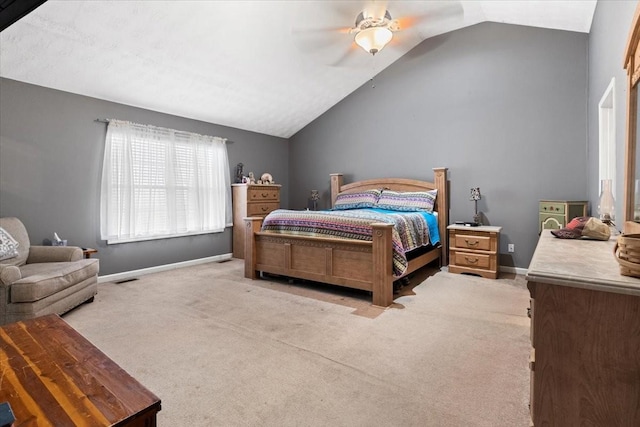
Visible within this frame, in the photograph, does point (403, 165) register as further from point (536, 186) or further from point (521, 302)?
point (521, 302)

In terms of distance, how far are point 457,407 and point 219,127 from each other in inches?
197

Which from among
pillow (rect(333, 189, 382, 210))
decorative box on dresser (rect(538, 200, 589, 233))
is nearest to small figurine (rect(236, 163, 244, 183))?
pillow (rect(333, 189, 382, 210))

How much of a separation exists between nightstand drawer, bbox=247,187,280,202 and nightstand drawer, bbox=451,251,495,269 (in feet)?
10.4

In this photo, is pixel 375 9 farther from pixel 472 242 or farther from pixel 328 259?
pixel 472 242

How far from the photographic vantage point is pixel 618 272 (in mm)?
1037

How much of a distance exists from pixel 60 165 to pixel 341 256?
332 cm

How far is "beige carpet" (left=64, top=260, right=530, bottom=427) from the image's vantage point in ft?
5.20

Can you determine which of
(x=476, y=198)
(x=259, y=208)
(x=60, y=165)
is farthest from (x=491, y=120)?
(x=60, y=165)

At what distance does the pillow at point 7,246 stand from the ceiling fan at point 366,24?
358 centimetres

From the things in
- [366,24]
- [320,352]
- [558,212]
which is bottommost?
[320,352]

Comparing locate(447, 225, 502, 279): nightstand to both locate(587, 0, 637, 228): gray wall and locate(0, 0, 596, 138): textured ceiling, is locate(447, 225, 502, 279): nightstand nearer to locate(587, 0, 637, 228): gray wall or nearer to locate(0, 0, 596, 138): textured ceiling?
locate(587, 0, 637, 228): gray wall

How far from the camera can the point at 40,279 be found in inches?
100

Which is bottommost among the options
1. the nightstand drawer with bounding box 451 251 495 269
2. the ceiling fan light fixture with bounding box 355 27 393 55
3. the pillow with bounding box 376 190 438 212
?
the nightstand drawer with bounding box 451 251 495 269

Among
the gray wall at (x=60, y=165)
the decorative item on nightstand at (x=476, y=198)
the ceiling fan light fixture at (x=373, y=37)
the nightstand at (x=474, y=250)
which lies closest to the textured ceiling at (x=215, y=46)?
the gray wall at (x=60, y=165)
